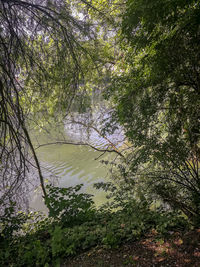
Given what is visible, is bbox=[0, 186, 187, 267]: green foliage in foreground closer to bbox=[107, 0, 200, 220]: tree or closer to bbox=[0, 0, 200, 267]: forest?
bbox=[0, 0, 200, 267]: forest

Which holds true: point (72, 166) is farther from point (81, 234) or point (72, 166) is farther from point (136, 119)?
point (136, 119)

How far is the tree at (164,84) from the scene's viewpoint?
198 cm

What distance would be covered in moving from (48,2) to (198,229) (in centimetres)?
355

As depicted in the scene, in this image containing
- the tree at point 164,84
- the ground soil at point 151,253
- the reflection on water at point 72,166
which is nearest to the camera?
the tree at point 164,84

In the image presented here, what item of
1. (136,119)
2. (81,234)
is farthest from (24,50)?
(81,234)

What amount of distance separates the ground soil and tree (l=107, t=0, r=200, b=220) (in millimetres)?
623

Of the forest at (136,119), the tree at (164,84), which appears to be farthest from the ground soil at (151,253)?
the tree at (164,84)

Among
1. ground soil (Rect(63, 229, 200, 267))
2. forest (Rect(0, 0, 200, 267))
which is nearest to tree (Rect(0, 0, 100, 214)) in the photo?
forest (Rect(0, 0, 200, 267))

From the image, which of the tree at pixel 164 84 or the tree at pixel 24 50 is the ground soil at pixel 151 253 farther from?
the tree at pixel 24 50

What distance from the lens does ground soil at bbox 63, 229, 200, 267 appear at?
2.21 meters

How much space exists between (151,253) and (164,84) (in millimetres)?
2436

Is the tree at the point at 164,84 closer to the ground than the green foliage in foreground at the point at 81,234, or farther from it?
farther from it

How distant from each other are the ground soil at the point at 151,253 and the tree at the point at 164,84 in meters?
0.62

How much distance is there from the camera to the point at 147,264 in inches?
89.0
